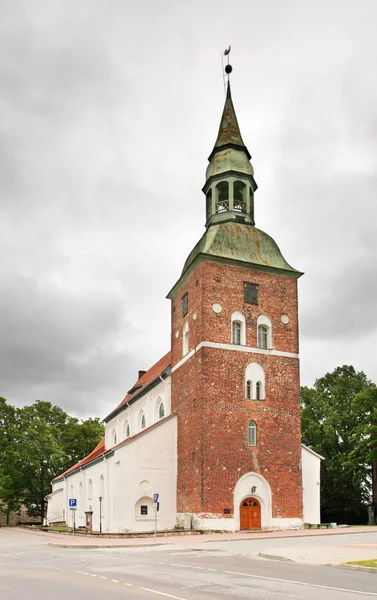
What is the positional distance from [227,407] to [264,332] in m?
5.39

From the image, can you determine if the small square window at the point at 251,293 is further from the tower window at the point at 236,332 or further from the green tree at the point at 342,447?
the green tree at the point at 342,447

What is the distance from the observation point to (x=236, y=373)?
115ft

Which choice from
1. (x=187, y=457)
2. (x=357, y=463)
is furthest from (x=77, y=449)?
(x=187, y=457)

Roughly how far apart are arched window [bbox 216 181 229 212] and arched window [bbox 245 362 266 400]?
33.8 ft

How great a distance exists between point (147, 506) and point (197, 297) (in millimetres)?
12111

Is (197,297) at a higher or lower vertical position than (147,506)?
higher

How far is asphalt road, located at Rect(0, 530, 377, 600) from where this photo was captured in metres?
11.1

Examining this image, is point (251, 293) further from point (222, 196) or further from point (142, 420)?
point (142, 420)

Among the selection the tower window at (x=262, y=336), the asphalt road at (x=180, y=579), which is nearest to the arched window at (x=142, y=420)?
the tower window at (x=262, y=336)

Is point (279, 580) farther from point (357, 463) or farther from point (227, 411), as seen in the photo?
point (357, 463)

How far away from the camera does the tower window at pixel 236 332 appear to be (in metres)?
36.0

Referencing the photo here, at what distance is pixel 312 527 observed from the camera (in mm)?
35156

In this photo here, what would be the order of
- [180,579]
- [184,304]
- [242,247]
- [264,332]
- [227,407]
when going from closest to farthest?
[180,579] → [227,407] → [264,332] → [242,247] → [184,304]

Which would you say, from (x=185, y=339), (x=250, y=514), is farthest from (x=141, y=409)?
(x=250, y=514)
